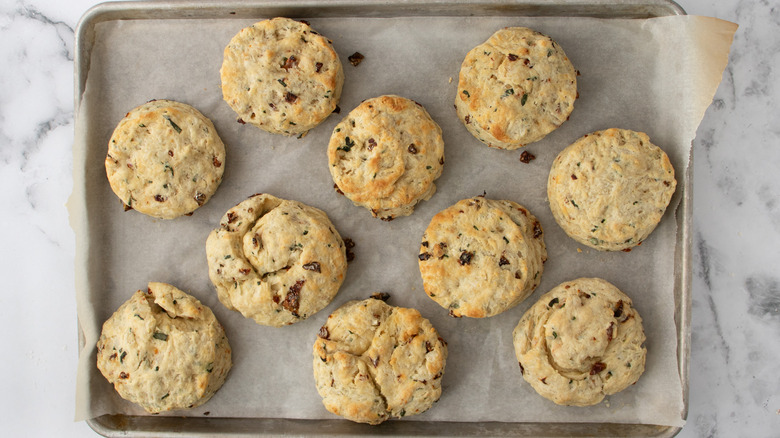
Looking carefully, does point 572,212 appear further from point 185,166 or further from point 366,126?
point 185,166

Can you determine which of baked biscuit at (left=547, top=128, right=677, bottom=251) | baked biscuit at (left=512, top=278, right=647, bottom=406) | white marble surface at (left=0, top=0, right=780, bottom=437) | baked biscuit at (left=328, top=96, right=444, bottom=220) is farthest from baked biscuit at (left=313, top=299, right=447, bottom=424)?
white marble surface at (left=0, top=0, right=780, bottom=437)

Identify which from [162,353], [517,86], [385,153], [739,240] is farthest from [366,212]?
[739,240]

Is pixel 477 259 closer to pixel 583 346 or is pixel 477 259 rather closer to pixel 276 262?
pixel 583 346

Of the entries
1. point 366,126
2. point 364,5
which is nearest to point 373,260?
point 366,126

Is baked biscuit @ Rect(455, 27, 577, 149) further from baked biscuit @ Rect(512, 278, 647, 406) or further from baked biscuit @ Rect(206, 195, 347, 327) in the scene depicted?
baked biscuit @ Rect(206, 195, 347, 327)

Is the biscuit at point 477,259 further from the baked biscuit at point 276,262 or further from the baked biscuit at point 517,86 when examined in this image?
the baked biscuit at point 276,262

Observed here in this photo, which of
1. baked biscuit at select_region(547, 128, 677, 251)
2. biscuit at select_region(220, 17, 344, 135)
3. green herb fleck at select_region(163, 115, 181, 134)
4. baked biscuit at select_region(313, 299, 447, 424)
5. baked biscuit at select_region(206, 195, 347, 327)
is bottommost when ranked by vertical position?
baked biscuit at select_region(313, 299, 447, 424)
